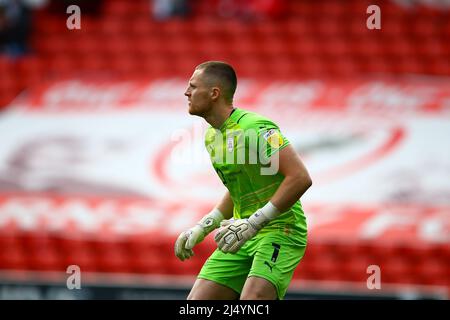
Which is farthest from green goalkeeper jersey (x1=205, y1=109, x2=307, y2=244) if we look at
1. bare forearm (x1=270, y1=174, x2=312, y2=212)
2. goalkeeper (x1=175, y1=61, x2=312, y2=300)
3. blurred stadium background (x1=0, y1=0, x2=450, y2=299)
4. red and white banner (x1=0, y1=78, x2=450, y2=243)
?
red and white banner (x1=0, y1=78, x2=450, y2=243)

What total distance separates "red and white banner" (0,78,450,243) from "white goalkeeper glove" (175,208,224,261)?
18.2ft

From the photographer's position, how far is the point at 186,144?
12898 mm

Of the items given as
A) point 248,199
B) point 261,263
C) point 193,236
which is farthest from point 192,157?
point 261,263

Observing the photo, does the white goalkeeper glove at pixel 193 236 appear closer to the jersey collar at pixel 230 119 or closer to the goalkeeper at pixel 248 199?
the goalkeeper at pixel 248 199

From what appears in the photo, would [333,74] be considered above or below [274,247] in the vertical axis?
above

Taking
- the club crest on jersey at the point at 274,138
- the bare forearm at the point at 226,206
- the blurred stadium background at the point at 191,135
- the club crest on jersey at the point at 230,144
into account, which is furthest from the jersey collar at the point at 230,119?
the blurred stadium background at the point at 191,135

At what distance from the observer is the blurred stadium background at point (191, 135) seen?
11398 mm

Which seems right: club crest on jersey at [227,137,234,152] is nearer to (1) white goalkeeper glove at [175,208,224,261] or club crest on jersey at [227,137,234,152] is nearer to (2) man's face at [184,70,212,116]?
(2) man's face at [184,70,212,116]

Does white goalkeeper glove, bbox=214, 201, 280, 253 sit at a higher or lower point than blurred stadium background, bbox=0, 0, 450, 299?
lower

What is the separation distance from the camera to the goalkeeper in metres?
5.45

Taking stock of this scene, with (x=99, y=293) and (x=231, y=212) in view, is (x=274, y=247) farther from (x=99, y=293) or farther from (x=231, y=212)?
(x=99, y=293)

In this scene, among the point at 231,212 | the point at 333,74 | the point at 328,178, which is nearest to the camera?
the point at 231,212
